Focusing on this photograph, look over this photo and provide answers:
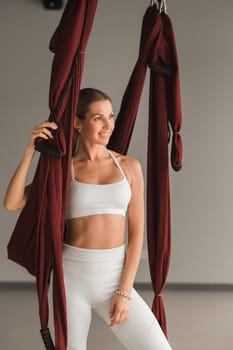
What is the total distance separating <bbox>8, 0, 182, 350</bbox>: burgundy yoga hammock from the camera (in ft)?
5.79

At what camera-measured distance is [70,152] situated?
1802 mm

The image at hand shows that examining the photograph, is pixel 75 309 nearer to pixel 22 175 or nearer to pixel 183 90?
pixel 22 175

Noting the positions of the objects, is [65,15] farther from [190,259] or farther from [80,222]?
[190,259]

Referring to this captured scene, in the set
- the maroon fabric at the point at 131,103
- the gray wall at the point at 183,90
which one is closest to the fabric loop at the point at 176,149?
the maroon fabric at the point at 131,103

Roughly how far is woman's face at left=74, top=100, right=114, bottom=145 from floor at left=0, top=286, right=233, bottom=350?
1.54 meters

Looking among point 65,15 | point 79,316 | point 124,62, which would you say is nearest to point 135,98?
point 65,15

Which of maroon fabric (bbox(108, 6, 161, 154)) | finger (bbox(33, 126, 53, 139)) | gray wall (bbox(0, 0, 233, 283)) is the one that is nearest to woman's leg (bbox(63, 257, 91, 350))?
finger (bbox(33, 126, 53, 139))

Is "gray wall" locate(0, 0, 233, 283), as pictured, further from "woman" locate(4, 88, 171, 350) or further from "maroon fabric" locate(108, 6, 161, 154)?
"woman" locate(4, 88, 171, 350)

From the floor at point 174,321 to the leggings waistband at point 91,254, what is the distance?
124 cm

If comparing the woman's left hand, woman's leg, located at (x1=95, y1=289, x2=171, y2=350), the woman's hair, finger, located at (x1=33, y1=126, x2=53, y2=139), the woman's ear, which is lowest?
woman's leg, located at (x1=95, y1=289, x2=171, y2=350)

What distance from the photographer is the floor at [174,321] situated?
9.83 ft

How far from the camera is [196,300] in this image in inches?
144

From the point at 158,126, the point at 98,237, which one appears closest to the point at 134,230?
the point at 98,237

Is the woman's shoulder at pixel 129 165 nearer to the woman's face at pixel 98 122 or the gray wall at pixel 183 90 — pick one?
the woman's face at pixel 98 122
